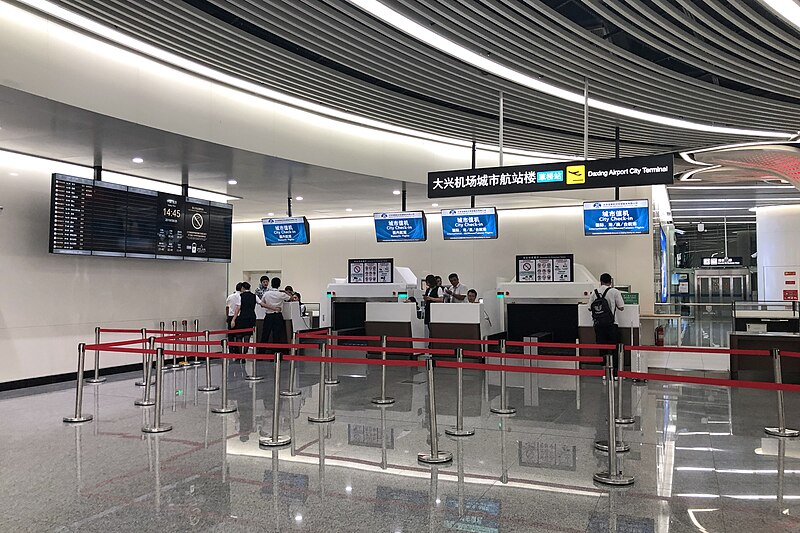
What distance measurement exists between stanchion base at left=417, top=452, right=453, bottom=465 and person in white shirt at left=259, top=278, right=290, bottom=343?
7435 mm

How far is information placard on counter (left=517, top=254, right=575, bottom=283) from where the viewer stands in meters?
13.0

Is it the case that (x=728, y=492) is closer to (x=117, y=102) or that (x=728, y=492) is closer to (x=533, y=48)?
(x=533, y=48)

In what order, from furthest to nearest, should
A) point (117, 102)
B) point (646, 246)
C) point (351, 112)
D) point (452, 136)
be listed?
point (646, 246), point (452, 136), point (351, 112), point (117, 102)

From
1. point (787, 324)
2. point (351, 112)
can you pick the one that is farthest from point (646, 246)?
point (351, 112)

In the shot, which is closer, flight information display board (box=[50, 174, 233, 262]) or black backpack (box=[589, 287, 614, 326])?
flight information display board (box=[50, 174, 233, 262])

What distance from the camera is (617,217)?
11.8 m

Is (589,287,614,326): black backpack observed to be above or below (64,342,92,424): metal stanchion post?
above

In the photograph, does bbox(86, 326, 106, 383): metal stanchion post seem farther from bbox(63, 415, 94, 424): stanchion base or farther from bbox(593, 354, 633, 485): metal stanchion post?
bbox(593, 354, 633, 485): metal stanchion post

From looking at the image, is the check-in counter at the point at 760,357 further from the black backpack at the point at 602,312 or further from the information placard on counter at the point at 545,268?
the information placard on counter at the point at 545,268

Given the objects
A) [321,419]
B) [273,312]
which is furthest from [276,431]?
[273,312]

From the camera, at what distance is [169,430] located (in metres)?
6.16

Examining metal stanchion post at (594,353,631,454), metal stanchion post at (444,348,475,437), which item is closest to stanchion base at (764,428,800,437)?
metal stanchion post at (594,353,631,454)

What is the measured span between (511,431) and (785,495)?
7.98ft

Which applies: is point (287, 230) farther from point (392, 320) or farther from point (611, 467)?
point (611, 467)
